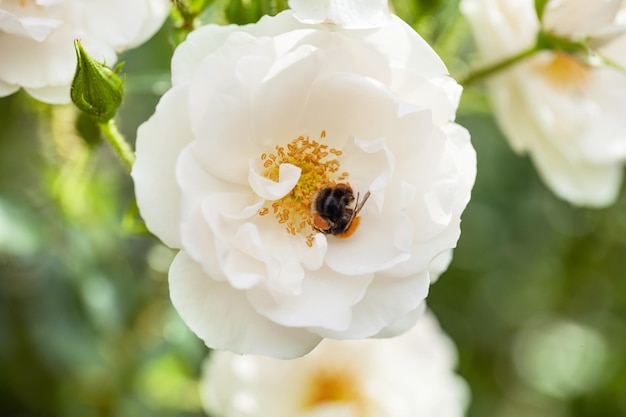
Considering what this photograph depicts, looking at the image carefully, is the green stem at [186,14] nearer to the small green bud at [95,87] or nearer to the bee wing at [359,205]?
the small green bud at [95,87]

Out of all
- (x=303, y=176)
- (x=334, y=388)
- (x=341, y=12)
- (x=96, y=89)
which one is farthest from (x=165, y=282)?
(x=341, y=12)

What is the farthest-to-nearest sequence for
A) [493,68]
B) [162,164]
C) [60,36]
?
[493,68]
[60,36]
[162,164]

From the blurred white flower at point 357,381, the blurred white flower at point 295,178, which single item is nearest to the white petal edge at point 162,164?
the blurred white flower at point 295,178

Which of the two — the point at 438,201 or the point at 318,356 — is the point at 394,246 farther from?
the point at 318,356

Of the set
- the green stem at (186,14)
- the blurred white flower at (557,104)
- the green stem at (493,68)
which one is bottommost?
the blurred white flower at (557,104)

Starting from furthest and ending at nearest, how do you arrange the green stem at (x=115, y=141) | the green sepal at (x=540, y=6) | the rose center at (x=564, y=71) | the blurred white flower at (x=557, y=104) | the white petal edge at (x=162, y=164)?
the rose center at (x=564, y=71), the blurred white flower at (x=557, y=104), the green sepal at (x=540, y=6), the green stem at (x=115, y=141), the white petal edge at (x=162, y=164)

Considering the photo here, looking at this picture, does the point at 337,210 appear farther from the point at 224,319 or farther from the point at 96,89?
the point at 96,89
